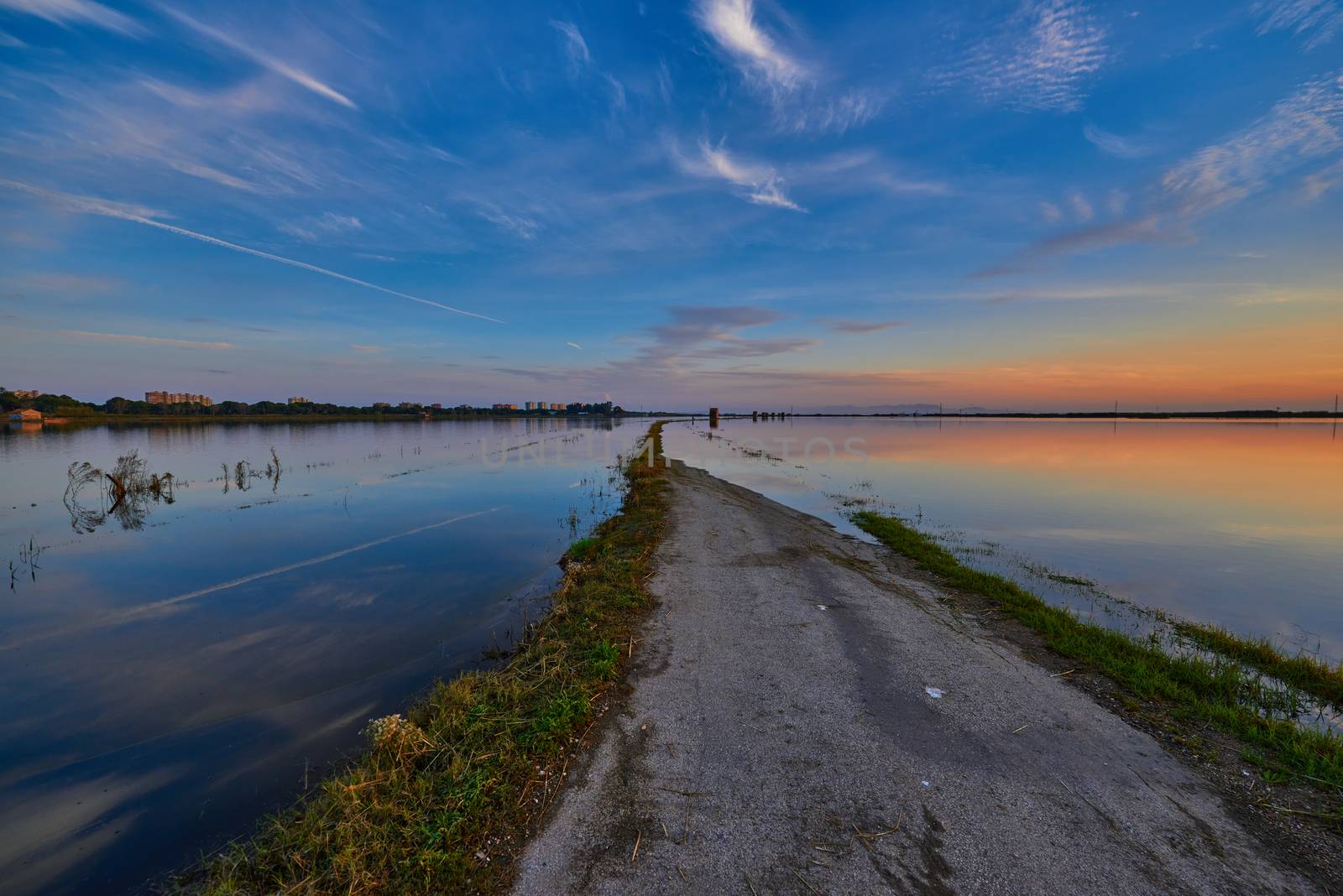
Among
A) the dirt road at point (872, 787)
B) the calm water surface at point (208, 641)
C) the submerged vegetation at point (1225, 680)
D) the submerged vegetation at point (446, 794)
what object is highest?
the submerged vegetation at point (446, 794)

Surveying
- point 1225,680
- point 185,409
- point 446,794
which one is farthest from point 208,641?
point 185,409

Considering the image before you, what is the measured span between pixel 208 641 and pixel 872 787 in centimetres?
1104

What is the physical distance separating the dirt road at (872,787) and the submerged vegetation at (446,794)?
39cm

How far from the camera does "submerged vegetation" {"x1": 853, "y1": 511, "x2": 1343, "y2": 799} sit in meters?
5.06

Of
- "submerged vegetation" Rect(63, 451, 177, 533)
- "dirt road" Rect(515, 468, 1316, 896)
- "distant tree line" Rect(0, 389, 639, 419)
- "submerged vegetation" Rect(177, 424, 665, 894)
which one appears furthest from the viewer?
"distant tree line" Rect(0, 389, 639, 419)

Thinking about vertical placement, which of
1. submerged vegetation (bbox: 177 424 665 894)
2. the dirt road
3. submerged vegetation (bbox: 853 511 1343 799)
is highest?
submerged vegetation (bbox: 177 424 665 894)

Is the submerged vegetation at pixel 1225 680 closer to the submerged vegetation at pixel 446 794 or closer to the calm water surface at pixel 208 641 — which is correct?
the submerged vegetation at pixel 446 794

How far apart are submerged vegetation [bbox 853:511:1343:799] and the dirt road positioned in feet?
3.28

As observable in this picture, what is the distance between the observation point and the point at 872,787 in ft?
14.7

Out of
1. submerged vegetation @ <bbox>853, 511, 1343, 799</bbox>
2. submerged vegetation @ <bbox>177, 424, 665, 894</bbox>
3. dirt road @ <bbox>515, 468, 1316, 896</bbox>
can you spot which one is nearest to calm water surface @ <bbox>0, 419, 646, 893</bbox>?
submerged vegetation @ <bbox>177, 424, 665, 894</bbox>

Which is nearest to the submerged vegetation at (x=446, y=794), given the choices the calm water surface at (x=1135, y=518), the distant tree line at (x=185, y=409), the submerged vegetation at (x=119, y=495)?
the calm water surface at (x=1135, y=518)

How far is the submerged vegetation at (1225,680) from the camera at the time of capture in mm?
5062

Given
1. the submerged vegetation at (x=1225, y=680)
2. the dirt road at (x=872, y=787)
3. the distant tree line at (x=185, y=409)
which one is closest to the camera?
the dirt road at (x=872, y=787)

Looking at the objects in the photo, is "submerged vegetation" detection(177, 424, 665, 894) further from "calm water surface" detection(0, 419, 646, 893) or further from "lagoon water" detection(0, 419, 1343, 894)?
"lagoon water" detection(0, 419, 1343, 894)
